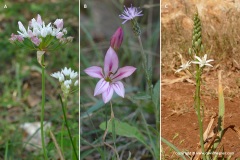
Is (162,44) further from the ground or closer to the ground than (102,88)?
further from the ground

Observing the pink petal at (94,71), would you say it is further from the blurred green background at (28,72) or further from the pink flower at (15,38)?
the blurred green background at (28,72)

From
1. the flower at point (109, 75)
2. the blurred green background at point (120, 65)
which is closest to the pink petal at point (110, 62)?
the flower at point (109, 75)

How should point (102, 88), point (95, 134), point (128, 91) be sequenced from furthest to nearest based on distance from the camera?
point (128, 91), point (95, 134), point (102, 88)

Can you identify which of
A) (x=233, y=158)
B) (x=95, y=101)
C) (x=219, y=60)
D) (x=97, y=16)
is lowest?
(x=233, y=158)

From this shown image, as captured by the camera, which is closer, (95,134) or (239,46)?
(239,46)

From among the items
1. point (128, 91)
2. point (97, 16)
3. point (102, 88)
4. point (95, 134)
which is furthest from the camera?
point (97, 16)

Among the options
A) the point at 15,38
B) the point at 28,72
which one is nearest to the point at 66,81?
the point at 15,38

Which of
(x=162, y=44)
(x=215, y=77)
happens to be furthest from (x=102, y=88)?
(x=215, y=77)

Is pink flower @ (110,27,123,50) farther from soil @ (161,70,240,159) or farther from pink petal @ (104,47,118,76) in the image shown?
soil @ (161,70,240,159)

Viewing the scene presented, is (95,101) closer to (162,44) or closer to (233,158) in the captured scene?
(162,44)
